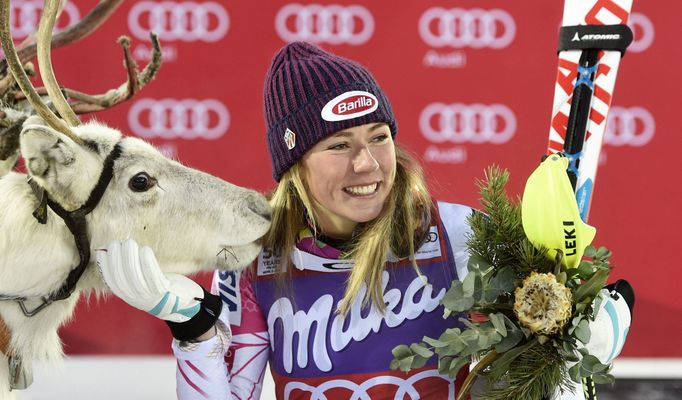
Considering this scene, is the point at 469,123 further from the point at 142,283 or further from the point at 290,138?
the point at 142,283

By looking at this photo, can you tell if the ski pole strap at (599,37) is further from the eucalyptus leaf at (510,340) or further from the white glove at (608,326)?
the eucalyptus leaf at (510,340)

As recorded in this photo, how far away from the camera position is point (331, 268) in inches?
61.1

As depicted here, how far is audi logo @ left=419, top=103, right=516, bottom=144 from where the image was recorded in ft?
10.2

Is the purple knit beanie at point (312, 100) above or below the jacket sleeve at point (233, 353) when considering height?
above

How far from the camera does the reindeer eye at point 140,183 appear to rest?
→ 1425mm

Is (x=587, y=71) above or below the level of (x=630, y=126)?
above

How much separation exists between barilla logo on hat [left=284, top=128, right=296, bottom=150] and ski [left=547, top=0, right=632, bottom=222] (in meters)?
0.49

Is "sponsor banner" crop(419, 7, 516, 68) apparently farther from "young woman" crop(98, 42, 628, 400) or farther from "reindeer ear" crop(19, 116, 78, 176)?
"reindeer ear" crop(19, 116, 78, 176)

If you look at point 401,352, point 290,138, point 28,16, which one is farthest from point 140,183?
point 28,16

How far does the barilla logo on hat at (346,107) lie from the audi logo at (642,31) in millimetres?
1950

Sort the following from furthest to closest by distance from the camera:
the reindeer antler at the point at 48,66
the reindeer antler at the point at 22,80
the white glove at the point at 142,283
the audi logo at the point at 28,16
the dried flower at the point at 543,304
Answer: the audi logo at the point at 28,16, the reindeer antler at the point at 48,66, the reindeer antler at the point at 22,80, the white glove at the point at 142,283, the dried flower at the point at 543,304

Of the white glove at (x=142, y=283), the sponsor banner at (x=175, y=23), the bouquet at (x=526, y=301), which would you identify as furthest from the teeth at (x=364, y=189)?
the sponsor banner at (x=175, y=23)

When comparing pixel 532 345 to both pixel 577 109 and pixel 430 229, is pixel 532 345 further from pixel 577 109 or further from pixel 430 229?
pixel 577 109

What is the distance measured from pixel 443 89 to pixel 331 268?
5.59 ft
